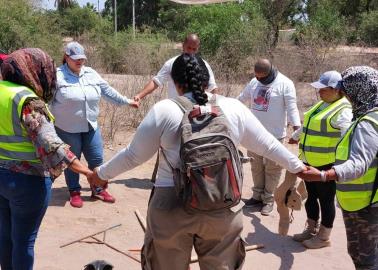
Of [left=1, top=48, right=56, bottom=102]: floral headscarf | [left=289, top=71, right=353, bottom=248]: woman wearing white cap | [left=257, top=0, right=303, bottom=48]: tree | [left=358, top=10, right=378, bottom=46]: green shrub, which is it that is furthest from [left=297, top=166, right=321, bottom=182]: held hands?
[left=358, top=10, right=378, bottom=46]: green shrub

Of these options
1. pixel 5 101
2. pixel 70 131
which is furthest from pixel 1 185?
pixel 70 131

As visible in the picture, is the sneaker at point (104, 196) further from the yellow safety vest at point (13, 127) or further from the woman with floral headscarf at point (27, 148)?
the yellow safety vest at point (13, 127)

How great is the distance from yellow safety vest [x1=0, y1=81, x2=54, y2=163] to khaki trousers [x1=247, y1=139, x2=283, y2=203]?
3.30 meters

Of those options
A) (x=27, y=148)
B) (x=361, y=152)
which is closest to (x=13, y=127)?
(x=27, y=148)

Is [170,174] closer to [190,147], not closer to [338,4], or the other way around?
[190,147]

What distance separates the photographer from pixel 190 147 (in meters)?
→ 2.47

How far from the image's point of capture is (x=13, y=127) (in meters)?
2.89

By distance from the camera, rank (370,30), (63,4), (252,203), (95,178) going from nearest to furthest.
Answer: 1. (95,178)
2. (252,203)
3. (370,30)
4. (63,4)

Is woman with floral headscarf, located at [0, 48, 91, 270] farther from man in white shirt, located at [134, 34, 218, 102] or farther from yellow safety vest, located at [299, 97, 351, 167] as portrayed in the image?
man in white shirt, located at [134, 34, 218, 102]

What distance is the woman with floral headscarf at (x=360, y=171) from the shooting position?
9.77 feet

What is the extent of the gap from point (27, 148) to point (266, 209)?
3.50 metres

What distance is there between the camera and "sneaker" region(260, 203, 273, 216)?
5.73 meters

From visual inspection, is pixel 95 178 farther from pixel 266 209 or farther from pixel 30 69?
pixel 266 209

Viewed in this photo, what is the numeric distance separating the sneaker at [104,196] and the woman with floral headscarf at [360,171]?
10.7 ft
